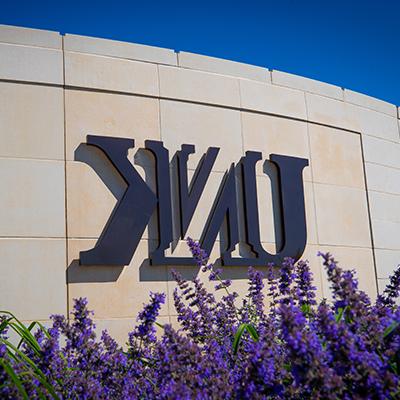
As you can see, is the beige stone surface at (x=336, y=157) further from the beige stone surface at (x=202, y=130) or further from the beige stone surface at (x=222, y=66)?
the beige stone surface at (x=202, y=130)

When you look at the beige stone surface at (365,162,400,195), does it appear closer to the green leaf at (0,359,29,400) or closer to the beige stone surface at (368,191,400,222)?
the beige stone surface at (368,191,400,222)

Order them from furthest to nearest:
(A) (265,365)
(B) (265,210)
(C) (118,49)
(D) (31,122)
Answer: (B) (265,210) < (C) (118,49) < (D) (31,122) < (A) (265,365)

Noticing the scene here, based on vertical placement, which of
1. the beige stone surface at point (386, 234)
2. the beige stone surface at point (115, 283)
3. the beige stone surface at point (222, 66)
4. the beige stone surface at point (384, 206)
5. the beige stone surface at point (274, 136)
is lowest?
the beige stone surface at point (115, 283)

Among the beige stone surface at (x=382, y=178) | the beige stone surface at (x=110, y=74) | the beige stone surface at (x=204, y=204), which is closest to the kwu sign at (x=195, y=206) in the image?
the beige stone surface at (x=204, y=204)

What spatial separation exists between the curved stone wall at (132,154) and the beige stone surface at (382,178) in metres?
0.07

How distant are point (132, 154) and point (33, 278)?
63.7 inches

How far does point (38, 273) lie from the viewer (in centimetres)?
644

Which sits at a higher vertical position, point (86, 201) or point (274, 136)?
point (274, 136)

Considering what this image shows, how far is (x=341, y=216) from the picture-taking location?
8758 mm

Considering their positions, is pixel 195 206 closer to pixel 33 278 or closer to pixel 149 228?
pixel 149 228

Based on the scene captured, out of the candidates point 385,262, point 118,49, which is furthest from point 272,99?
point 385,262

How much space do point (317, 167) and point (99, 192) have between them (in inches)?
115

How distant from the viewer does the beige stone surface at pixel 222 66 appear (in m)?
7.80

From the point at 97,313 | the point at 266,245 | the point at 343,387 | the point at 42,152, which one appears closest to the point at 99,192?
the point at 42,152
